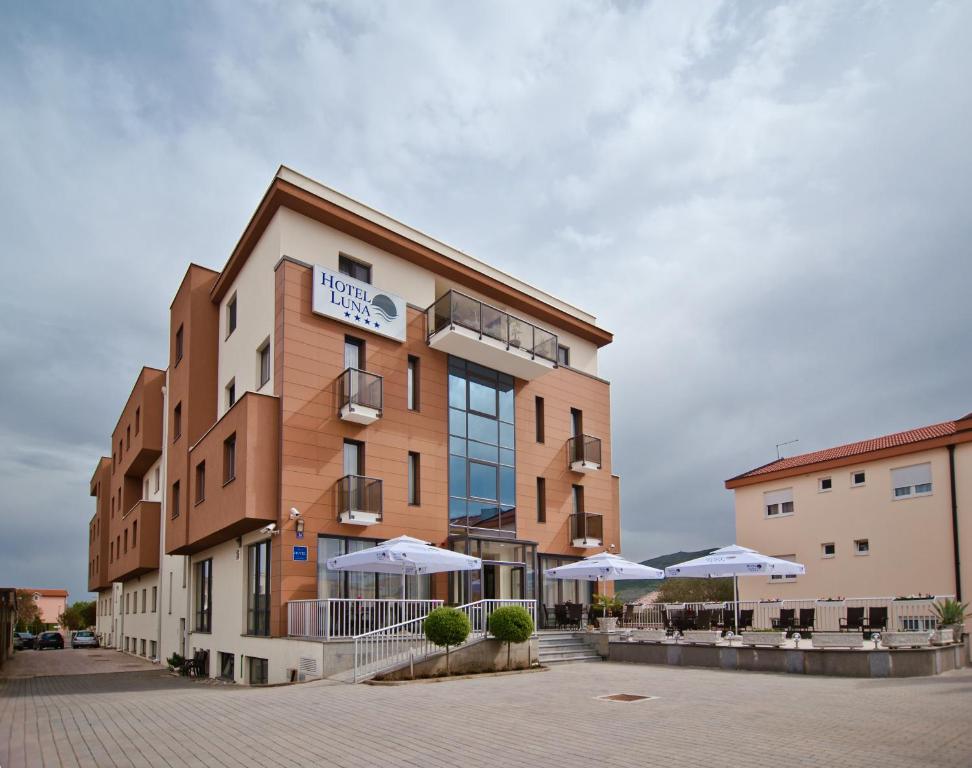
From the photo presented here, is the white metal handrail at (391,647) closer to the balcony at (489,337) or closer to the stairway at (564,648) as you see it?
the stairway at (564,648)

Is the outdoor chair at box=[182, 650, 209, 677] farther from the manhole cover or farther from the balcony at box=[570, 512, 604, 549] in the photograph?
the manhole cover

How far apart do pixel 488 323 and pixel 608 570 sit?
7.17 m

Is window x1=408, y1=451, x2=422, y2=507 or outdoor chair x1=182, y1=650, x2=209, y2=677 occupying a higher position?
window x1=408, y1=451, x2=422, y2=507

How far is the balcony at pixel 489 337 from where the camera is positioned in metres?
20.9

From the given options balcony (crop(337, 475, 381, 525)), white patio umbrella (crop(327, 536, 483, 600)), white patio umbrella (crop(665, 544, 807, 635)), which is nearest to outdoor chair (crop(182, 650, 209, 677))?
white patio umbrella (crop(327, 536, 483, 600))

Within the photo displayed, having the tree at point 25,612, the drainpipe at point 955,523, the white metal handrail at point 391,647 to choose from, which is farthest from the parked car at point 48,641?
the drainpipe at point 955,523

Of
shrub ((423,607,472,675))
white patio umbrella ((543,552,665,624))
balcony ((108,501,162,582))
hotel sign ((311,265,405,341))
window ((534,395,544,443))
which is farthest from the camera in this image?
balcony ((108,501,162,582))

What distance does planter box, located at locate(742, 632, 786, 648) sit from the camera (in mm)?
15909

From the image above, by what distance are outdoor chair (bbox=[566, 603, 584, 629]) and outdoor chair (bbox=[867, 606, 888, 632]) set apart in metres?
6.94

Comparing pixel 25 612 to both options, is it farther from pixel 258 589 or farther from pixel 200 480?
pixel 258 589

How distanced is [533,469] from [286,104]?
13415 mm

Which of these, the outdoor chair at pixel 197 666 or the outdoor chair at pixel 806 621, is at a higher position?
the outdoor chair at pixel 806 621

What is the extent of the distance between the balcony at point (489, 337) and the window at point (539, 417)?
1019mm

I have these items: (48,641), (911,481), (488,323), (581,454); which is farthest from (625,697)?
(48,641)
